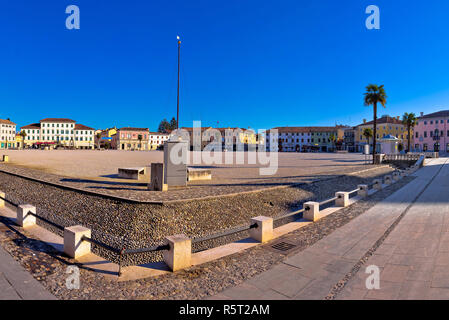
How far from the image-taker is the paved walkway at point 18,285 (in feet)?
11.7

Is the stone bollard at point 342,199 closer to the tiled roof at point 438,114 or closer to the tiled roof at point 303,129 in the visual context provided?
the tiled roof at point 438,114

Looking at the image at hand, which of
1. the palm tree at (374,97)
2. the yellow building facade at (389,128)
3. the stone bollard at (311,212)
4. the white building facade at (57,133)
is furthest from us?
the white building facade at (57,133)

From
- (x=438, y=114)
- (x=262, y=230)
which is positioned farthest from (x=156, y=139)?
(x=262, y=230)

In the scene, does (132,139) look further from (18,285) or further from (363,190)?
(18,285)

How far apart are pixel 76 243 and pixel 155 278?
2003 mm

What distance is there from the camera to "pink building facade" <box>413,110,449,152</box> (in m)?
73.1

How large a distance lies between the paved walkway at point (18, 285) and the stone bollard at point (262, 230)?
405cm

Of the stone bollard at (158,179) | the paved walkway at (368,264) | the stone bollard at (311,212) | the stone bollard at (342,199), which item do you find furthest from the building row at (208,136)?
the paved walkway at (368,264)

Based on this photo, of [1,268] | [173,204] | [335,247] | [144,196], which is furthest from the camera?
[144,196]

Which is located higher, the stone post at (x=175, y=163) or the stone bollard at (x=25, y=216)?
the stone post at (x=175, y=163)
